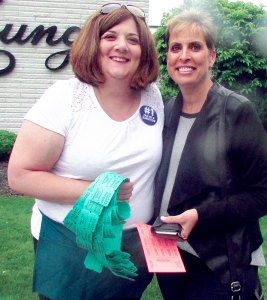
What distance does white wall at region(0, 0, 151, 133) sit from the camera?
8.55m

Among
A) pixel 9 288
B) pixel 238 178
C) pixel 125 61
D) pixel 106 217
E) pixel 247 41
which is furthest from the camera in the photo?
pixel 247 41

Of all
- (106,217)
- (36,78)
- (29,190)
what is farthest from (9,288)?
(36,78)

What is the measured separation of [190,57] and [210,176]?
0.64 metres

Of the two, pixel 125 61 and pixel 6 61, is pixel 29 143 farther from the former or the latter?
pixel 6 61

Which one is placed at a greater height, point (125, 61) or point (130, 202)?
point (125, 61)

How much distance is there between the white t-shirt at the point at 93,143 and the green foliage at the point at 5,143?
632 cm

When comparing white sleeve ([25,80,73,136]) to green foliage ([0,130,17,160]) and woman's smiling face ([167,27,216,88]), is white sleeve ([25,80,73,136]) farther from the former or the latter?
green foliage ([0,130,17,160])

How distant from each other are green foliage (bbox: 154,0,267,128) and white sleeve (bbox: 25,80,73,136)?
20.5ft

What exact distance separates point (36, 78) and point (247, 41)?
5092 millimetres

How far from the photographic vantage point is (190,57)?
1.87 meters

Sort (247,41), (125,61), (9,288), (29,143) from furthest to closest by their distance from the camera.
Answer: (247,41) → (9,288) → (125,61) → (29,143)

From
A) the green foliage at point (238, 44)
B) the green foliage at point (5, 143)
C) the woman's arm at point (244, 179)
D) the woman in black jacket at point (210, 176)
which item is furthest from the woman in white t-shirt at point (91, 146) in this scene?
the green foliage at point (5, 143)

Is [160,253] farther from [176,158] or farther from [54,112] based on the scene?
[54,112]

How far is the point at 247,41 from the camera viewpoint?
7.78 metres
